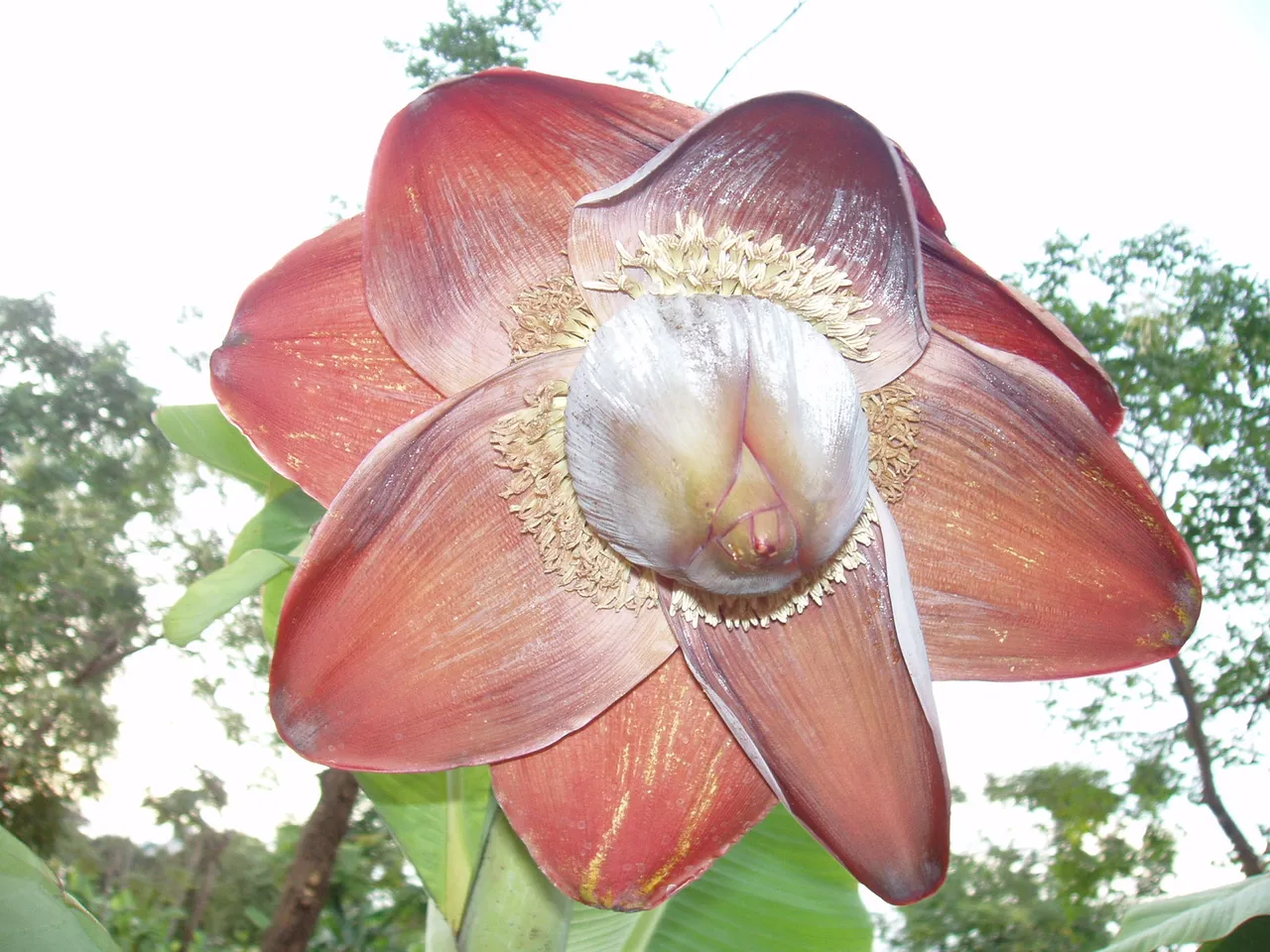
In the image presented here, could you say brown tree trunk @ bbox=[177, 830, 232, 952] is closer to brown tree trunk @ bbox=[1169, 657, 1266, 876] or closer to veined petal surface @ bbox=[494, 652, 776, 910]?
veined petal surface @ bbox=[494, 652, 776, 910]

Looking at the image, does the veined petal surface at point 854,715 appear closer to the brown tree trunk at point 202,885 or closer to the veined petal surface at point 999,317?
the veined petal surface at point 999,317

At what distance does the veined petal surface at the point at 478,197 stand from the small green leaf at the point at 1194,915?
724mm

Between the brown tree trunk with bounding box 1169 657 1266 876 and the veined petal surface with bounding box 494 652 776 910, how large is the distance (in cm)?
891

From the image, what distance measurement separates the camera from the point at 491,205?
626mm

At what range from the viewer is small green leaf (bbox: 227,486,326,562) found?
35.7 inches

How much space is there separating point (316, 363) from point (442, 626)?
20 centimetres

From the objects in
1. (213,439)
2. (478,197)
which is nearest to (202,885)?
(213,439)

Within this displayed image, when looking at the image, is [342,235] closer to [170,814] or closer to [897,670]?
[897,670]

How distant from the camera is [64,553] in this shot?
28.6ft

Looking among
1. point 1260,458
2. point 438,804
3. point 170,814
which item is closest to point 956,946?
point 1260,458

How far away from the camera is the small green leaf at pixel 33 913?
54 centimetres

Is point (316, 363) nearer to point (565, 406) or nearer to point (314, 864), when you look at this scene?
point (565, 406)

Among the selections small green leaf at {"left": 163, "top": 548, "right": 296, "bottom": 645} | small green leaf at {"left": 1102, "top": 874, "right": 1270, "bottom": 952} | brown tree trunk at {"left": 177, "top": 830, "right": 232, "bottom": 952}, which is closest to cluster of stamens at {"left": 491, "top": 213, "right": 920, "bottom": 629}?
small green leaf at {"left": 163, "top": 548, "right": 296, "bottom": 645}

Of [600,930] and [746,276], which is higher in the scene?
[746,276]
